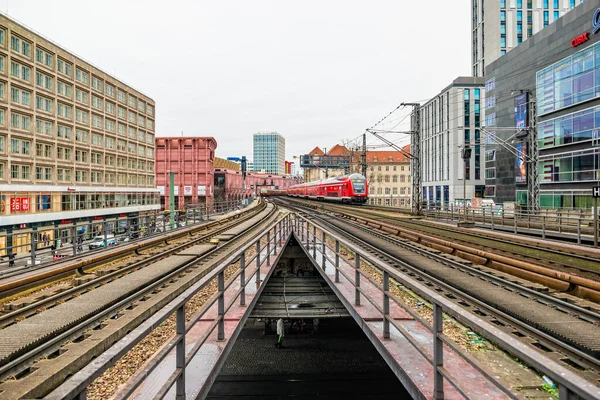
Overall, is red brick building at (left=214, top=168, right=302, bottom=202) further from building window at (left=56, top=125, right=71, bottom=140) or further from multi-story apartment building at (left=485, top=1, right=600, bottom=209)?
multi-story apartment building at (left=485, top=1, right=600, bottom=209)

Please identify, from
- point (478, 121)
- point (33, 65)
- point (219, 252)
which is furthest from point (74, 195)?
point (478, 121)

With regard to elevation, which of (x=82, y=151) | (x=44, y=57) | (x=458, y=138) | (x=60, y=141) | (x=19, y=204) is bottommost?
(x=19, y=204)

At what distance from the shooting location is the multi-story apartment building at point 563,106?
32.2m

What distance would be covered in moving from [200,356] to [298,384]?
9.95 meters

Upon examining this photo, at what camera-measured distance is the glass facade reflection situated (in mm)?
31891

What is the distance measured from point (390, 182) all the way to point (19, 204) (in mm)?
78761

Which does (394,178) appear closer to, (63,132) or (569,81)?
(569,81)

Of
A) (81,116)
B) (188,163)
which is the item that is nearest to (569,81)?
(81,116)

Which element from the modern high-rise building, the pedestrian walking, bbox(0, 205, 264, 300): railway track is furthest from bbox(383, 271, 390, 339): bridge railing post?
the modern high-rise building

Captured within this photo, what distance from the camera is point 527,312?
6.83m

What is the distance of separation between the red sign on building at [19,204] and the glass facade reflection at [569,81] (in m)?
49.3

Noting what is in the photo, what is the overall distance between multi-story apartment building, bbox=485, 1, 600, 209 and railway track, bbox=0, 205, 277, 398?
2413 centimetres

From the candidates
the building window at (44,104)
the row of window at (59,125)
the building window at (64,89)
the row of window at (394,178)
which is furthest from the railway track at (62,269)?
the row of window at (394,178)

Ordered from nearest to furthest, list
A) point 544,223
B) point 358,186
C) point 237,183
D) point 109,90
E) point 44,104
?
point 544,223 < point 44,104 < point 358,186 < point 109,90 < point 237,183
